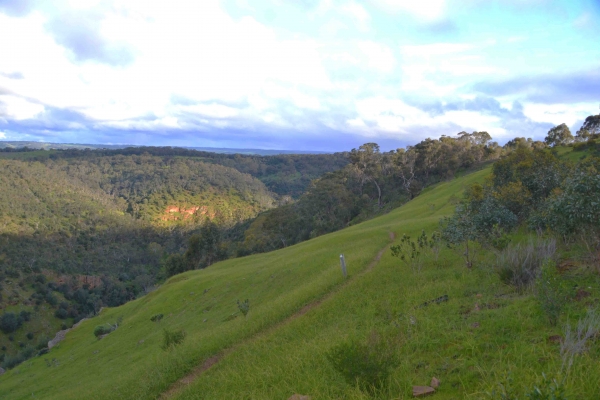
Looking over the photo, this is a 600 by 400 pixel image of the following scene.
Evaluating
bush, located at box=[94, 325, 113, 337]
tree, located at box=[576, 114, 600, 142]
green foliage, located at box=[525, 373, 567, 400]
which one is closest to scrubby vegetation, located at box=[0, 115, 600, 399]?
green foliage, located at box=[525, 373, 567, 400]

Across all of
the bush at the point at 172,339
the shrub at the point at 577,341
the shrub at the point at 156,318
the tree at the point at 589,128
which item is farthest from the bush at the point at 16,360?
the tree at the point at 589,128

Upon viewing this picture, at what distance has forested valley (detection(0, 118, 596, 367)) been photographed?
2386 inches

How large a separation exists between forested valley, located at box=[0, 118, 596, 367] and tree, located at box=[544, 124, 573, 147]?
1.05 feet

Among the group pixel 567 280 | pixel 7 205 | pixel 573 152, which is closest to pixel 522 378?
pixel 567 280

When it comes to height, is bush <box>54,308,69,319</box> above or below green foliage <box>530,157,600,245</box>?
below

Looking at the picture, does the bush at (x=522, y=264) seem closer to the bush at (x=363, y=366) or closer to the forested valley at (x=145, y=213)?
the bush at (x=363, y=366)

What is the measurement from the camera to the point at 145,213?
449 ft

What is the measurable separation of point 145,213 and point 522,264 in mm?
141929

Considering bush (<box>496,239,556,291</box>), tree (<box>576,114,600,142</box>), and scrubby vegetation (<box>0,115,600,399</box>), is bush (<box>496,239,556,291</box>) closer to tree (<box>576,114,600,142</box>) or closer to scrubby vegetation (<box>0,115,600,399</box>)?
scrubby vegetation (<box>0,115,600,399</box>)

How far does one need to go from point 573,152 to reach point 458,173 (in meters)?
22.5

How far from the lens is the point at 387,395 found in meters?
5.76

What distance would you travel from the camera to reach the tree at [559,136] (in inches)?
2226

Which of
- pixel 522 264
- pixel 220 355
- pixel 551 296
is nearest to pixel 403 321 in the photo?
pixel 551 296

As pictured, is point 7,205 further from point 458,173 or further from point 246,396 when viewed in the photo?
point 246,396
